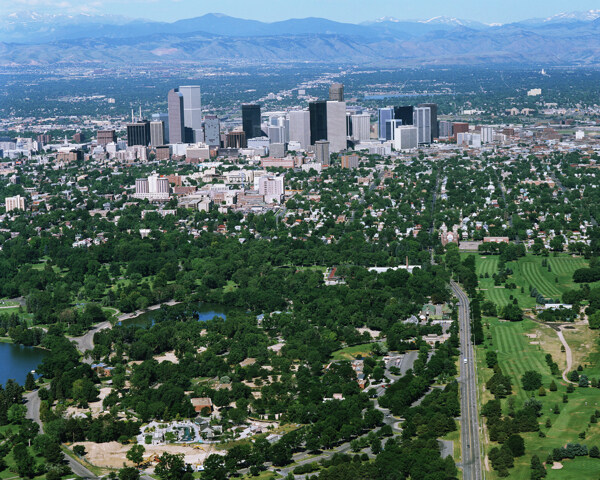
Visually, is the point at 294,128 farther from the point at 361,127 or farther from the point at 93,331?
the point at 93,331

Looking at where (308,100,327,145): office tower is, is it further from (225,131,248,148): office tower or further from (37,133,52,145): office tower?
(37,133,52,145): office tower

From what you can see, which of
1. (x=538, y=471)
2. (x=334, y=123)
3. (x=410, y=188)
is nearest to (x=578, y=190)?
(x=410, y=188)

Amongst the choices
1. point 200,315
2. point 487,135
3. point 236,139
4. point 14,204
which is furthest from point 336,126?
point 200,315

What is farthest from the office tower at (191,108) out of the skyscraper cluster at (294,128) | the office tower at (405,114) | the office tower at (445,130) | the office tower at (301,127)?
the office tower at (445,130)

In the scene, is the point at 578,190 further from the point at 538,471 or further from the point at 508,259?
the point at 538,471

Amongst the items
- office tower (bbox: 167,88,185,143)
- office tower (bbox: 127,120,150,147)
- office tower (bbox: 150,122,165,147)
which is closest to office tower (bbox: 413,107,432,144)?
office tower (bbox: 167,88,185,143)

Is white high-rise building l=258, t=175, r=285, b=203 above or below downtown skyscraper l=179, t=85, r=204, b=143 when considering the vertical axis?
below

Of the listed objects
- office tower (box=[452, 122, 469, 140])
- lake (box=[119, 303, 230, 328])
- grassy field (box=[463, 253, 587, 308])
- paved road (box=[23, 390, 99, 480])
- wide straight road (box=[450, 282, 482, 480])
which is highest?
office tower (box=[452, 122, 469, 140])
